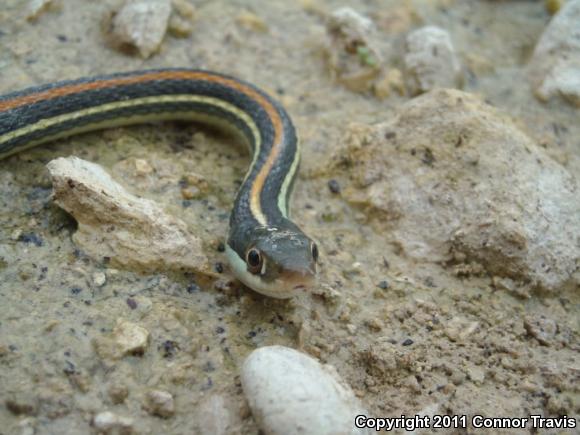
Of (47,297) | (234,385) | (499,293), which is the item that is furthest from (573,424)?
(47,297)

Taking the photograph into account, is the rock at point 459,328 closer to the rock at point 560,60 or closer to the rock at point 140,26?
the rock at point 560,60

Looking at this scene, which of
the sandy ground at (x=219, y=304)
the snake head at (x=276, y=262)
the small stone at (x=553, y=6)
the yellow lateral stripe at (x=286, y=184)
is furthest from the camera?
the small stone at (x=553, y=6)

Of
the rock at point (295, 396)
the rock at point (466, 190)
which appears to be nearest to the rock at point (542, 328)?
the rock at point (466, 190)

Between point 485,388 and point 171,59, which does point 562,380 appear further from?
point 171,59

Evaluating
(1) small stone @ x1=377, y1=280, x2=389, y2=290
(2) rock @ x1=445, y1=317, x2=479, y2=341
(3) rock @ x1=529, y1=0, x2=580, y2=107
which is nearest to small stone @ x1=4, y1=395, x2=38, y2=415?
(1) small stone @ x1=377, y1=280, x2=389, y2=290

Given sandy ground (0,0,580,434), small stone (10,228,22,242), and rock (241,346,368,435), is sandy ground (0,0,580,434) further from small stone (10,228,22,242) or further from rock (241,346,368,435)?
rock (241,346,368,435)

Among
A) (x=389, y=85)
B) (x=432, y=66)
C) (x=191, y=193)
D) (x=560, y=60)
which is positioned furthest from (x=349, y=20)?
(x=191, y=193)
